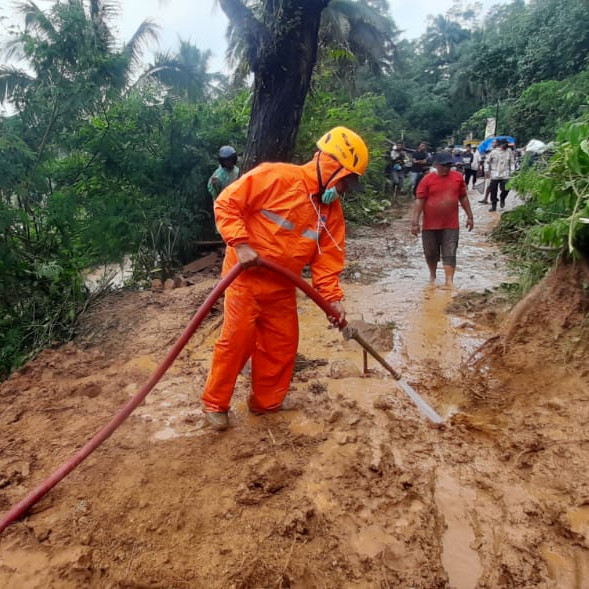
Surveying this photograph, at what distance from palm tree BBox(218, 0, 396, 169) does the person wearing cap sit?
2.67 feet

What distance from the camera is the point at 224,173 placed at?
6234mm

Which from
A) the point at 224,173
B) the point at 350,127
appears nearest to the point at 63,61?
the point at 224,173

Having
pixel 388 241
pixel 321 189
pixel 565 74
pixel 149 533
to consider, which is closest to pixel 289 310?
pixel 321 189

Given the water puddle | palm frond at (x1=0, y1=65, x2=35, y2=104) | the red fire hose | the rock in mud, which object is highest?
palm frond at (x1=0, y1=65, x2=35, y2=104)

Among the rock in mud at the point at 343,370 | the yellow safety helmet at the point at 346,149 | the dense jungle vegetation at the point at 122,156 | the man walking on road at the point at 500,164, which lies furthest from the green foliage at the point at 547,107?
the yellow safety helmet at the point at 346,149

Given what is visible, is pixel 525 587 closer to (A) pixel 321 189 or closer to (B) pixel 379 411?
(B) pixel 379 411

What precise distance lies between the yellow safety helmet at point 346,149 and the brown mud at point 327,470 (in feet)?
5.23

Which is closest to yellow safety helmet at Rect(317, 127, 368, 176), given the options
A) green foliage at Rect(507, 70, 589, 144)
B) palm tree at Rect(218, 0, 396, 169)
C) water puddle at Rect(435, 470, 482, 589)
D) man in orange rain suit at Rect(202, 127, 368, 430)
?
man in orange rain suit at Rect(202, 127, 368, 430)

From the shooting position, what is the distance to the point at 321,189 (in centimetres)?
284

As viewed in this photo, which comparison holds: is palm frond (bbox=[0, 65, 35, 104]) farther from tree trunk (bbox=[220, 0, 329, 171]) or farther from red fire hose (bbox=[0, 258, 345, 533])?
red fire hose (bbox=[0, 258, 345, 533])

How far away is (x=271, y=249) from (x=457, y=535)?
174 cm

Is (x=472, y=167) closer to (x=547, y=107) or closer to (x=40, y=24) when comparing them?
(x=547, y=107)

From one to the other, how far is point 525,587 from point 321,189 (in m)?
2.17

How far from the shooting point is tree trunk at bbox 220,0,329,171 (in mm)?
4871
